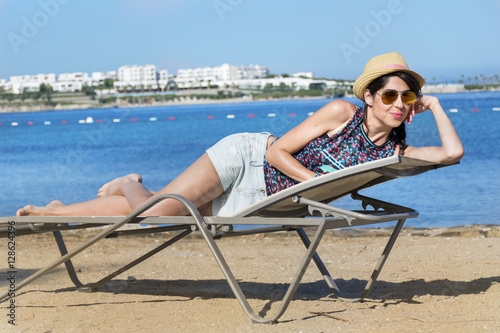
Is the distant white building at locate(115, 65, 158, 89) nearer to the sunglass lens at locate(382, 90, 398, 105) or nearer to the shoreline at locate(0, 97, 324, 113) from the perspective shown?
the shoreline at locate(0, 97, 324, 113)

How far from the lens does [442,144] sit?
320cm

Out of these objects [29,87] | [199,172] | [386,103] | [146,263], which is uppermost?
[386,103]

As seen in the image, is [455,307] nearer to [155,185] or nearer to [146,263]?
[146,263]

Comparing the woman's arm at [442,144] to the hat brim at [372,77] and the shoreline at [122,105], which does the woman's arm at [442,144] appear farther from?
the shoreline at [122,105]

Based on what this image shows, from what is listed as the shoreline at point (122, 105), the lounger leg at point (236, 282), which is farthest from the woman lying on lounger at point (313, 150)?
the shoreline at point (122, 105)

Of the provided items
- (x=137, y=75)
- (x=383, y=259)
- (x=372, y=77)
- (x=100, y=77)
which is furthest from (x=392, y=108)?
(x=100, y=77)

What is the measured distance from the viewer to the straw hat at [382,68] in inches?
123

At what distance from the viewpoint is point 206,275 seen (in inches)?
184

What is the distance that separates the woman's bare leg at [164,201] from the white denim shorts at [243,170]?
72mm

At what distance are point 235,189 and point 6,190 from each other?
13.5 m

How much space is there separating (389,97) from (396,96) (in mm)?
34

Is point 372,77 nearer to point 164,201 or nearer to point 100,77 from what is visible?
point 164,201

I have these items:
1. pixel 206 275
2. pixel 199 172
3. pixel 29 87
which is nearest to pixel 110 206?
pixel 199 172

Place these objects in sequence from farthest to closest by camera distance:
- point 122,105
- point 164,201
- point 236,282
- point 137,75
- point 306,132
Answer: point 137,75 < point 122,105 < point 164,201 < point 306,132 < point 236,282
